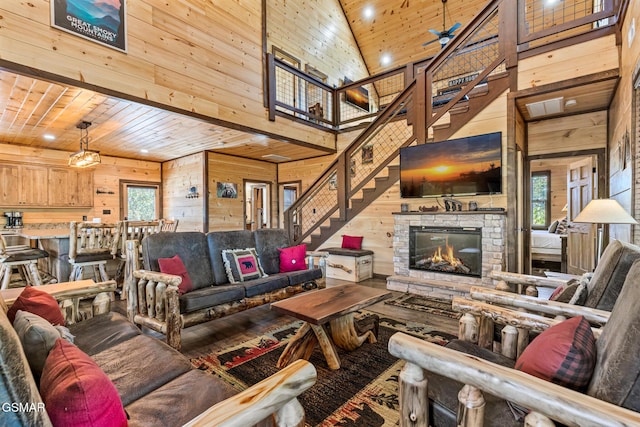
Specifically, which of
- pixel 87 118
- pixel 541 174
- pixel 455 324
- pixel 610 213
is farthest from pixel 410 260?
pixel 541 174

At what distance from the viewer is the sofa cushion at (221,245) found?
3.30 m

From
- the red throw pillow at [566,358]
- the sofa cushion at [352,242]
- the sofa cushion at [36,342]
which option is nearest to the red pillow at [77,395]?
the sofa cushion at [36,342]

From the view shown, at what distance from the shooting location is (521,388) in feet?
3.03

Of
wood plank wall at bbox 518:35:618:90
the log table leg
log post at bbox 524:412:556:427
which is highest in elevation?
wood plank wall at bbox 518:35:618:90

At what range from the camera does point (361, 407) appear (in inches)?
72.0

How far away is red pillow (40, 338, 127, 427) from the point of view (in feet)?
2.39

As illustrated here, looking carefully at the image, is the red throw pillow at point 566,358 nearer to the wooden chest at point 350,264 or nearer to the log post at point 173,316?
the log post at point 173,316

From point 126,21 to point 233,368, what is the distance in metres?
4.03

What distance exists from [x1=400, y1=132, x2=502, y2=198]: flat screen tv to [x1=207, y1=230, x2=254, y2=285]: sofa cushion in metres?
2.67

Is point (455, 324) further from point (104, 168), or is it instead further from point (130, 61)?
point (104, 168)

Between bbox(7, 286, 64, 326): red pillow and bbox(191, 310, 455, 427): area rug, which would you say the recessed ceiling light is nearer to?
bbox(191, 310, 455, 427): area rug

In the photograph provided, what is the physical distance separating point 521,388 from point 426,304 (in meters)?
3.13

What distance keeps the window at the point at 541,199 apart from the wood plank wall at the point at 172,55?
6.98 m

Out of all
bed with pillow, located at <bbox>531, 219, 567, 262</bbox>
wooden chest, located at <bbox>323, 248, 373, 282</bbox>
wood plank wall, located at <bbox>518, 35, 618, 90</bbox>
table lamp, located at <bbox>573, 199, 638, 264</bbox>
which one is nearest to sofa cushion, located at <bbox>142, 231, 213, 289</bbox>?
wooden chest, located at <bbox>323, 248, 373, 282</bbox>
